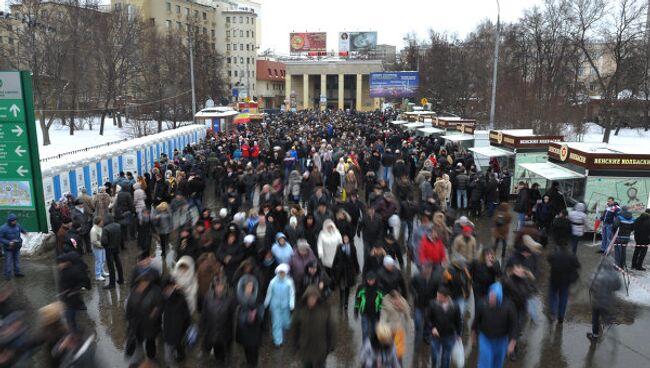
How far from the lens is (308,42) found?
9756 cm

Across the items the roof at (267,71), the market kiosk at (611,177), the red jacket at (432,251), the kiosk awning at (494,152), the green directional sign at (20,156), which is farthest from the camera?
the roof at (267,71)

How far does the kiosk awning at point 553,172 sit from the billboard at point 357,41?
269ft

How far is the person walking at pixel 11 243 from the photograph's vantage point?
9.96 metres

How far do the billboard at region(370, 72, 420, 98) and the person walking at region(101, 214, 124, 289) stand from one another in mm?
46278

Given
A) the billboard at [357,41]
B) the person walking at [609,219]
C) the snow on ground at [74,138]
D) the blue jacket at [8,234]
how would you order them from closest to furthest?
1. the blue jacket at [8,234]
2. the person walking at [609,219]
3. the snow on ground at [74,138]
4. the billboard at [357,41]

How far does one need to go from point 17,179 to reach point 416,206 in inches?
363

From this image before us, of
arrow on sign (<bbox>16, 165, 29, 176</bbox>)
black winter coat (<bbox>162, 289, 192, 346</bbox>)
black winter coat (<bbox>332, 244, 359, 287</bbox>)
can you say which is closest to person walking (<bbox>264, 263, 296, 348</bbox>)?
black winter coat (<bbox>162, 289, 192, 346</bbox>)

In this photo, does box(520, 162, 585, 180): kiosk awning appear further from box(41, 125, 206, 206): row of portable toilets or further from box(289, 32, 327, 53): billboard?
box(289, 32, 327, 53): billboard

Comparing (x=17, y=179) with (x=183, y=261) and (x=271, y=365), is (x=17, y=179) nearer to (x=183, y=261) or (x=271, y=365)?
A: (x=183, y=261)

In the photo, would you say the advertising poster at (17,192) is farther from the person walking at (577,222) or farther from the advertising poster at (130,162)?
the person walking at (577,222)

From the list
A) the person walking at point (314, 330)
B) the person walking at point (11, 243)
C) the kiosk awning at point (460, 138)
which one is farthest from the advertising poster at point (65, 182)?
the kiosk awning at point (460, 138)

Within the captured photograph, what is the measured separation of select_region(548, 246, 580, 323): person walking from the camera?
750 centimetres

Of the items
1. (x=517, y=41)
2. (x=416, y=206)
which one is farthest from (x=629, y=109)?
(x=416, y=206)

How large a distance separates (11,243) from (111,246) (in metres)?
2.35
